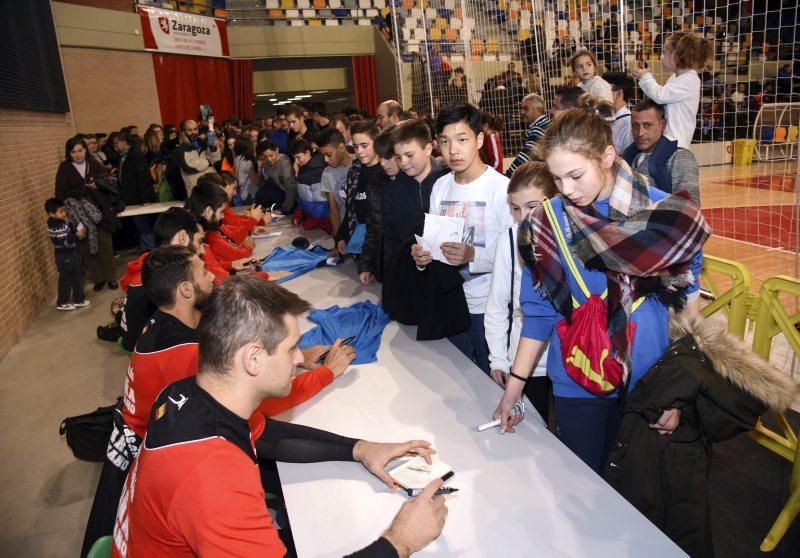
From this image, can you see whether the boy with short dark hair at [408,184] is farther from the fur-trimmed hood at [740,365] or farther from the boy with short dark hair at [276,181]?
the boy with short dark hair at [276,181]

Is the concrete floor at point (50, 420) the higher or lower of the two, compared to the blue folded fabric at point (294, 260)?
lower

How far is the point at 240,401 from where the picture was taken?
142 centimetres

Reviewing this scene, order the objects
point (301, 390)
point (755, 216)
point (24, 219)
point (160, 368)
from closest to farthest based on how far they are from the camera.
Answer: point (160, 368)
point (301, 390)
point (24, 219)
point (755, 216)

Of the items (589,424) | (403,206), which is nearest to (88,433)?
(403,206)

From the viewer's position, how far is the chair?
5.14 feet

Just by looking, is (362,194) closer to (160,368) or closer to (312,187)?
(312,187)

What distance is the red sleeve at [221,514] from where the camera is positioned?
118 cm

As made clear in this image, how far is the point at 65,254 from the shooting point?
6402mm

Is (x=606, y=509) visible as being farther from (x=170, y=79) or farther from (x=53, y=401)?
(x=170, y=79)

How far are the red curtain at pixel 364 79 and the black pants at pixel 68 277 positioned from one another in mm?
10848

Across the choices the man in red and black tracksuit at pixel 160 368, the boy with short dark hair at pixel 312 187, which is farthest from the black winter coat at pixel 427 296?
the boy with short dark hair at pixel 312 187

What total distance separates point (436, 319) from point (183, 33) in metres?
12.4

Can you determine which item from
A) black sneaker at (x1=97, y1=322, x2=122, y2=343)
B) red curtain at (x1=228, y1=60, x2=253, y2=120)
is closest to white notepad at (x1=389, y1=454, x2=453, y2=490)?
black sneaker at (x1=97, y1=322, x2=122, y2=343)

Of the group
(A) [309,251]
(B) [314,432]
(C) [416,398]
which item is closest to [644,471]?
(C) [416,398]
